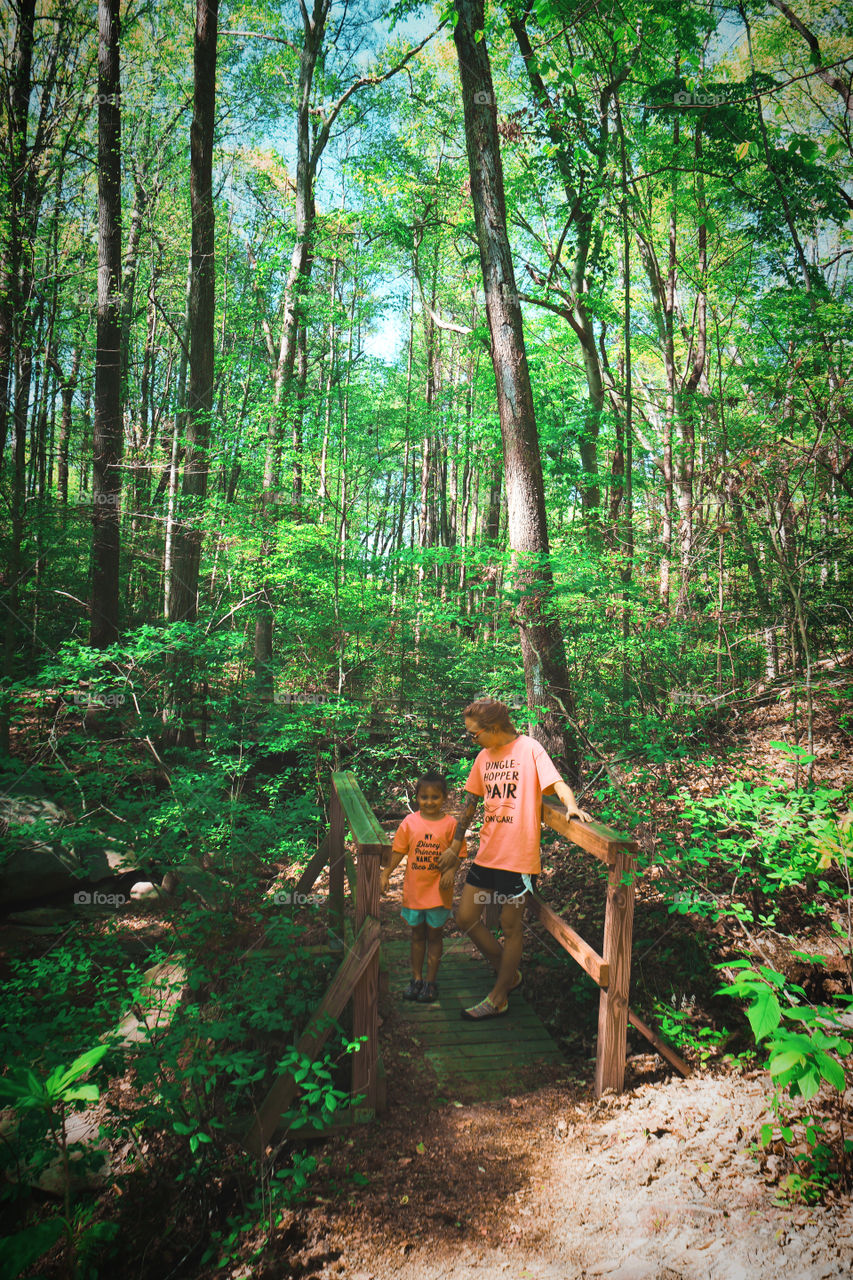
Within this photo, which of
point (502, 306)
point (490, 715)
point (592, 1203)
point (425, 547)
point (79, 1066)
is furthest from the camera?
point (425, 547)

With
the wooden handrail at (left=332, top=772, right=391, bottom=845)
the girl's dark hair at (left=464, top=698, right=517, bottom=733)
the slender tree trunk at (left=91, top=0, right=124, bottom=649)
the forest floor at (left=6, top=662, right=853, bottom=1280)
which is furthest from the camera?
the slender tree trunk at (left=91, top=0, right=124, bottom=649)

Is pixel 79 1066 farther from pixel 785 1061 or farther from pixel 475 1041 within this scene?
pixel 475 1041

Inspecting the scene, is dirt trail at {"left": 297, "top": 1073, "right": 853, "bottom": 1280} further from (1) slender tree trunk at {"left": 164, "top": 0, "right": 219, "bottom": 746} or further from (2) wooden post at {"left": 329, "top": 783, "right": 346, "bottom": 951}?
(1) slender tree trunk at {"left": 164, "top": 0, "right": 219, "bottom": 746}

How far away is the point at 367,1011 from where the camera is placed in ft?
10.4

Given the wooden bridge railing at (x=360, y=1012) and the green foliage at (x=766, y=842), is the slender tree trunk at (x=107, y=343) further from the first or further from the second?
the green foliage at (x=766, y=842)

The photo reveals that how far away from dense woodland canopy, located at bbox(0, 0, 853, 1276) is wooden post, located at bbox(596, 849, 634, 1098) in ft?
1.55

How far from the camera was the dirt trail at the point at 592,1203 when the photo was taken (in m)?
2.00

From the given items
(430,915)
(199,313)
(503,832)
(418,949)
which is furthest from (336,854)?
(199,313)

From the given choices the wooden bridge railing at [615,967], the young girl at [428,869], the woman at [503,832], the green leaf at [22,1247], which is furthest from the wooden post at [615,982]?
the green leaf at [22,1247]

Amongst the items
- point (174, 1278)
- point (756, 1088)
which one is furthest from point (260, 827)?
point (756, 1088)

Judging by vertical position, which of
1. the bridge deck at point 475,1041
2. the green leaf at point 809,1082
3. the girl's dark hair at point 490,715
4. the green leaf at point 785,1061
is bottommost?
the bridge deck at point 475,1041

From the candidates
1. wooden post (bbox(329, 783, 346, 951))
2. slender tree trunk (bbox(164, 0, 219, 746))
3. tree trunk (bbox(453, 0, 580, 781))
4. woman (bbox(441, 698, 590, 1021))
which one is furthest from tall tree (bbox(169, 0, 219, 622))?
woman (bbox(441, 698, 590, 1021))

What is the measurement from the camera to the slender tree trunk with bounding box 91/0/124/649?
9055 millimetres

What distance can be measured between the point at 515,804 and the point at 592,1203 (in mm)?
1816
